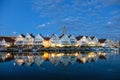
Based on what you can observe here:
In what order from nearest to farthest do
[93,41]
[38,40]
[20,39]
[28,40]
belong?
1. [28,40]
2. [38,40]
3. [20,39]
4. [93,41]

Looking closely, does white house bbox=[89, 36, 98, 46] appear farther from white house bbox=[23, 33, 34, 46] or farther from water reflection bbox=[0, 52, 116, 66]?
water reflection bbox=[0, 52, 116, 66]

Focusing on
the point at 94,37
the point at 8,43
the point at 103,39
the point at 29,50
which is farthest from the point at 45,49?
the point at 103,39

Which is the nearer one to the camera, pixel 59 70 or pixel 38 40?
pixel 59 70

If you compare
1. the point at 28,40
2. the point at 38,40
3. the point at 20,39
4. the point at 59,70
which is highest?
the point at 20,39

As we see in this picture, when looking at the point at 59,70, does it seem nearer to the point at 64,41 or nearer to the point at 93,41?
the point at 64,41

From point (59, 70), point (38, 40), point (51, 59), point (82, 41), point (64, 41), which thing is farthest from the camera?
point (82, 41)

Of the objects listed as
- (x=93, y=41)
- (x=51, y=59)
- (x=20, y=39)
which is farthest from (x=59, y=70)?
(x=93, y=41)

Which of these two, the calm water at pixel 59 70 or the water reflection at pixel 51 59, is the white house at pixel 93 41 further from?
the calm water at pixel 59 70

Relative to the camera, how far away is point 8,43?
10544cm

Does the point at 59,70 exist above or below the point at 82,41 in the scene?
below

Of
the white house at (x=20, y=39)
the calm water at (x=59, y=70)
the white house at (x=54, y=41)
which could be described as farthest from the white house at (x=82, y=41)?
the calm water at (x=59, y=70)

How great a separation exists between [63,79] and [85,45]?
85.6m

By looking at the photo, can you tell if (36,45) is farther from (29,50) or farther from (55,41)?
(29,50)

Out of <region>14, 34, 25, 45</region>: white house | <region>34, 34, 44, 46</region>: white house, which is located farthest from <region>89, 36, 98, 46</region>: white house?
<region>14, 34, 25, 45</region>: white house
